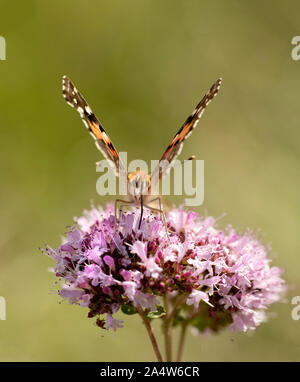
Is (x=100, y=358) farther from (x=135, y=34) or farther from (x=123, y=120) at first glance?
(x=135, y=34)

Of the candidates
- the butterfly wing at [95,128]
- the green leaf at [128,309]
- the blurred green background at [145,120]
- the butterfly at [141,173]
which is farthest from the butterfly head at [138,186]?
the blurred green background at [145,120]

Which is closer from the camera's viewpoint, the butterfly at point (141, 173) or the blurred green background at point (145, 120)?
the butterfly at point (141, 173)

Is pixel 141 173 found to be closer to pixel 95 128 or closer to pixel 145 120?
pixel 95 128

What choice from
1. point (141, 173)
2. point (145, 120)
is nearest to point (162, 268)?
point (141, 173)

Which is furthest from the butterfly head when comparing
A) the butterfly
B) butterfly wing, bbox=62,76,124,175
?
butterfly wing, bbox=62,76,124,175

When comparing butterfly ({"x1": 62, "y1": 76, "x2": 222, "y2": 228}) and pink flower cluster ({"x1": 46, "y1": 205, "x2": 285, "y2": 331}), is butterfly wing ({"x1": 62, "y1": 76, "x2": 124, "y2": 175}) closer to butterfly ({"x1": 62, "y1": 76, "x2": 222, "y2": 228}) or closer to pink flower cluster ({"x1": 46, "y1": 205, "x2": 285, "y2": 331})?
butterfly ({"x1": 62, "y1": 76, "x2": 222, "y2": 228})

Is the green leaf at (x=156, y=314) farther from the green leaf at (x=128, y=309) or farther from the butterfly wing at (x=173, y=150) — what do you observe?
the butterfly wing at (x=173, y=150)

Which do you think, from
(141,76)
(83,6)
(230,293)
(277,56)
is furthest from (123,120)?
(230,293)
